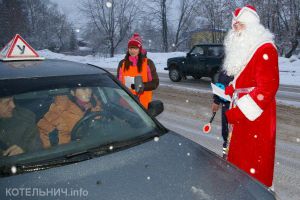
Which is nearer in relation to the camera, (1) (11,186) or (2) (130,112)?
(1) (11,186)

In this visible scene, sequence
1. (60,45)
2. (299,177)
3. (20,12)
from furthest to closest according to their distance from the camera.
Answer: (60,45) < (20,12) < (299,177)

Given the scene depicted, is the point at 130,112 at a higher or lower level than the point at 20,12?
lower

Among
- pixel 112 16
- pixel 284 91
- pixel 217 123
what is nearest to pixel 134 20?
pixel 112 16

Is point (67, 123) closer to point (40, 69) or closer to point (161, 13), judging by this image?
point (40, 69)

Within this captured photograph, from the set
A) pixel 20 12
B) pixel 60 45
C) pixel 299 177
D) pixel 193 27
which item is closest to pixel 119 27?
pixel 193 27

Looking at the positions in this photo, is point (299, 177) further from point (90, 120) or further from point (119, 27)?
point (119, 27)

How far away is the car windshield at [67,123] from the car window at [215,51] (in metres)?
10.9

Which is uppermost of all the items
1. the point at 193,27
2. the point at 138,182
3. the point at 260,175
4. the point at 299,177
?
the point at 193,27

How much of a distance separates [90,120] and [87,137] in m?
0.24

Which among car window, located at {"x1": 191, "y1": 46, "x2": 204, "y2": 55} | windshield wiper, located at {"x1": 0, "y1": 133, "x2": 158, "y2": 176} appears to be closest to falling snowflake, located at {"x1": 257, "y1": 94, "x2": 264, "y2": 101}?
windshield wiper, located at {"x1": 0, "y1": 133, "x2": 158, "y2": 176}

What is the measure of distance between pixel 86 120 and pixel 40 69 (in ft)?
2.11

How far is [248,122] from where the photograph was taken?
328cm

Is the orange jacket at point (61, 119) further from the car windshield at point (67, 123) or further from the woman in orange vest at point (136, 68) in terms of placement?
the woman in orange vest at point (136, 68)

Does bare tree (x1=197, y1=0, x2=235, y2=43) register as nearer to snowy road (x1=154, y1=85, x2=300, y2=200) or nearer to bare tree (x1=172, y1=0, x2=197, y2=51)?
bare tree (x1=172, y1=0, x2=197, y2=51)
